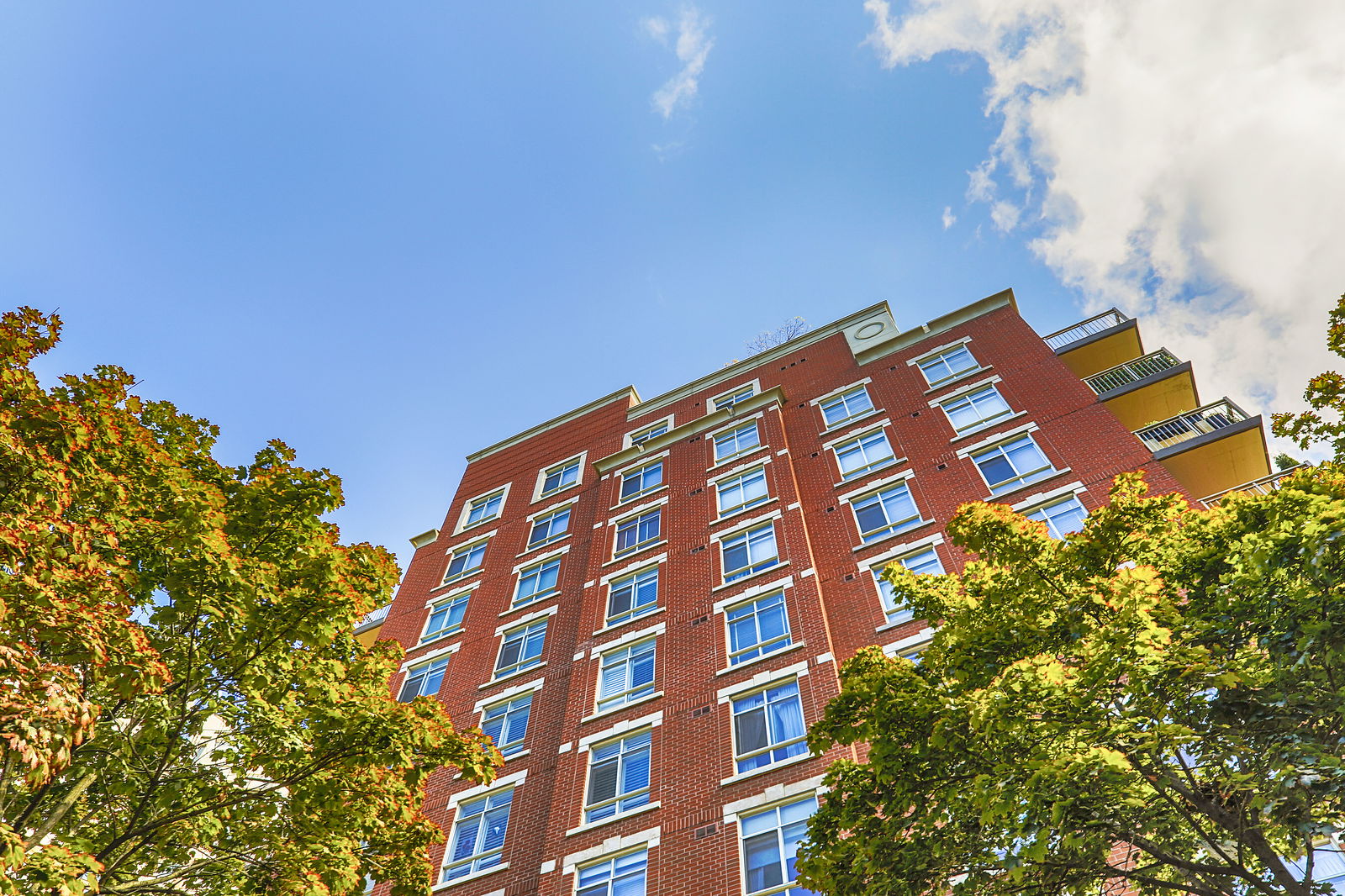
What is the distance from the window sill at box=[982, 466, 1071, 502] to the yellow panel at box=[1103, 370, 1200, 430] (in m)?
5.54

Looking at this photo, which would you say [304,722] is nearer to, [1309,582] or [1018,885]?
[1018,885]

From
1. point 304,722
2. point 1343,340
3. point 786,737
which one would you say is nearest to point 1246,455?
point 1343,340

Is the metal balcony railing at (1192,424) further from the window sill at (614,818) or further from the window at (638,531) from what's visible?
the window sill at (614,818)

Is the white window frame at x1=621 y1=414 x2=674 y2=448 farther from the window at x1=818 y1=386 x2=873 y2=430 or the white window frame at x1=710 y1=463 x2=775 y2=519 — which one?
the window at x1=818 y1=386 x2=873 y2=430

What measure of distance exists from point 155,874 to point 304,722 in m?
2.94

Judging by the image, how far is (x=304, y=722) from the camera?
39.0 ft

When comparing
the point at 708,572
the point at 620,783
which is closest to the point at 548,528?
the point at 708,572

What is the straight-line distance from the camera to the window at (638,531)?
29594mm

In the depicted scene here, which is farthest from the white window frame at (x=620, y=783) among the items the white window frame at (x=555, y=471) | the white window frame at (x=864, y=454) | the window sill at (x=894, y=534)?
the white window frame at (x=555, y=471)

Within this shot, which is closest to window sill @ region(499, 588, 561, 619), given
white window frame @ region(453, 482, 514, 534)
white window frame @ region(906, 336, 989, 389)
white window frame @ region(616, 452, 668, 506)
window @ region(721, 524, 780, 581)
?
white window frame @ region(616, 452, 668, 506)

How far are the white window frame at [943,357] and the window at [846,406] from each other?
7.16ft

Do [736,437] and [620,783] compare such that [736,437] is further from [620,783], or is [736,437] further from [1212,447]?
[1212,447]

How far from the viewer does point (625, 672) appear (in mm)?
24156

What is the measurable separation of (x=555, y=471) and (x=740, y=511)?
498 inches
